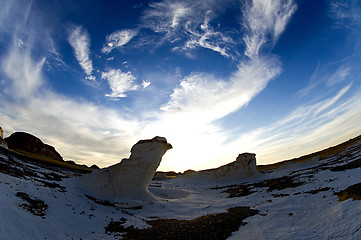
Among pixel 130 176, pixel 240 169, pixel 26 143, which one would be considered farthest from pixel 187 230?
pixel 26 143

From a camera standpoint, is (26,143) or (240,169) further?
(26,143)

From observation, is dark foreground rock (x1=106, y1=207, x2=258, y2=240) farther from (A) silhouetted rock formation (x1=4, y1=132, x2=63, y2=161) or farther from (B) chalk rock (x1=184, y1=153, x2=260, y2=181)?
(A) silhouetted rock formation (x1=4, y1=132, x2=63, y2=161)

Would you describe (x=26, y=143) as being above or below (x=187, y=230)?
above

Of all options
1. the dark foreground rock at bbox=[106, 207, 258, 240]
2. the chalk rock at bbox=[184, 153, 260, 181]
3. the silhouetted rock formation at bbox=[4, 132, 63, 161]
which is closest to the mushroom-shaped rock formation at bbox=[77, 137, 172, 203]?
the dark foreground rock at bbox=[106, 207, 258, 240]

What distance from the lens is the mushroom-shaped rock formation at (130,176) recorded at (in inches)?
1072

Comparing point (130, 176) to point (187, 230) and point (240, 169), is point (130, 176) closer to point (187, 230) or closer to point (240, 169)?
point (187, 230)

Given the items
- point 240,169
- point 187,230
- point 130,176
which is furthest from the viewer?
point 240,169

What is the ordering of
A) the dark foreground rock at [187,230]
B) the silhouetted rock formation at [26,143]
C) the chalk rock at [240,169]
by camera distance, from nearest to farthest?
the dark foreground rock at [187,230] → the chalk rock at [240,169] → the silhouetted rock formation at [26,143]

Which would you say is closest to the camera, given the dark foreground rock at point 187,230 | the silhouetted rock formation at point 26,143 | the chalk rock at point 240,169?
the dark foreground rock at point 187,230

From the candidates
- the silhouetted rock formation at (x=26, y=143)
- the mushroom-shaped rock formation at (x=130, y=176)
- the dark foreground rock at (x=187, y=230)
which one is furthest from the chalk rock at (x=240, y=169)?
the silhouetted rock formation at (x=26, y=143)

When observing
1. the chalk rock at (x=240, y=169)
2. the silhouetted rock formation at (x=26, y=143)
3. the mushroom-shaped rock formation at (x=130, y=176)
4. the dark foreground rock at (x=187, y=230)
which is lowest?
the dark foreground rock at (x=187, y=230)

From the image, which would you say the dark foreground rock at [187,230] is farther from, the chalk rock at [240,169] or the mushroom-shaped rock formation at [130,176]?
the chalk rock at [240,169]

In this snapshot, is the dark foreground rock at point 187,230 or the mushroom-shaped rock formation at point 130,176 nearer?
the dark foreground rock at point 187,230

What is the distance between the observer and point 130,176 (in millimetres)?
28656
